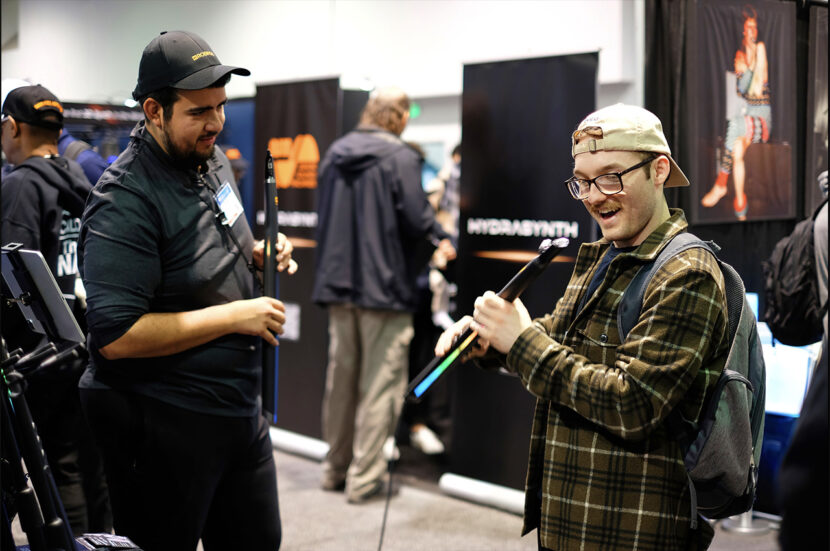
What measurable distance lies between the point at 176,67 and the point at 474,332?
87 cm

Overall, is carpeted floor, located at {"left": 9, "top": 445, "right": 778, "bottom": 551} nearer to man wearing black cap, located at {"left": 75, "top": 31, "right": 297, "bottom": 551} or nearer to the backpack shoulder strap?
man wearing black cap, located at {"left": 75, "top": 31, "right": 297, "bottom": 551}

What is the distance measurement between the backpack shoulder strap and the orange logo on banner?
3.28 metres

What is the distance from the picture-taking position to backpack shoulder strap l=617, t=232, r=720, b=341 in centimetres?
150

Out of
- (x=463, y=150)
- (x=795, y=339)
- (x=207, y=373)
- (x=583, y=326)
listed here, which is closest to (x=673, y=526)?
(x=583, y=326)

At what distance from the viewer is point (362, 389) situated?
13.5ft

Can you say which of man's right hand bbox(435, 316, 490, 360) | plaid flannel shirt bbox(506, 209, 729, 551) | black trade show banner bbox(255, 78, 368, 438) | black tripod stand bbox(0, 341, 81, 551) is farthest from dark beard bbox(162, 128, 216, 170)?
black trade show banner bbox(255, 78, 368, 438)

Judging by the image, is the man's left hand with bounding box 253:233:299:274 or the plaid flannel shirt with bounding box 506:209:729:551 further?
the man's left hand with bounding box 253:233:299:274

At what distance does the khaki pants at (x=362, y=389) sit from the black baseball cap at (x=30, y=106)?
1640 millimetres

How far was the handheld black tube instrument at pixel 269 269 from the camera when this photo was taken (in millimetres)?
1976

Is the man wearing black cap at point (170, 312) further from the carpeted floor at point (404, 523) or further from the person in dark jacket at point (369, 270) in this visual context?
the person in dark jacket at point (369, 270)

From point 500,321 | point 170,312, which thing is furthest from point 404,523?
point 500,321

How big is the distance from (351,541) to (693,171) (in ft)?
6.72

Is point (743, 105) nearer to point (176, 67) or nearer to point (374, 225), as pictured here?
point (374, 225)

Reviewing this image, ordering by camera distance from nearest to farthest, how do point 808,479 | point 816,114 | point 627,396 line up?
1. point 808,479
2. point 627,396
3. point 816,114
